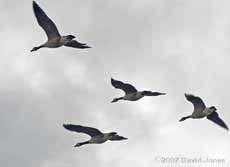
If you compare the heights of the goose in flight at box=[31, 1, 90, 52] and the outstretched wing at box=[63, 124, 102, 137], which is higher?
the goose in flight at box=[31, 1, 90, 52]

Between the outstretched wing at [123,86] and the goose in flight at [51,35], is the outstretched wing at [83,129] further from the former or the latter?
the goose in flight at [51,35]

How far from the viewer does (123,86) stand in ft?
283

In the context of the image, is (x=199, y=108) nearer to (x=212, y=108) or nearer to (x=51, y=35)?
(x=212, y=108)

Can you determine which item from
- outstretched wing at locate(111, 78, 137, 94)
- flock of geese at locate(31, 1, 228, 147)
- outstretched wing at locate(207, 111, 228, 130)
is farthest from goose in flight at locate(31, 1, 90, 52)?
outstretched wing at locate(207, 111, 228, 130)

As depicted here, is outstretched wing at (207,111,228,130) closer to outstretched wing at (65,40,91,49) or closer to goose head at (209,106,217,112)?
goose head at (209,106,217,112)

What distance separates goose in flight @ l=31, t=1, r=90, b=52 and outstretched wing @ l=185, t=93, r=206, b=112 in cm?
1224

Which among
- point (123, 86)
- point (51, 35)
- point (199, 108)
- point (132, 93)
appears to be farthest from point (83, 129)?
point (199, 108)

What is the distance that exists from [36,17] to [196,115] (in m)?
21.1

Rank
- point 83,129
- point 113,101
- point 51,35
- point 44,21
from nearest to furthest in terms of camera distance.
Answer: point 44,21
point 51,35
point 83,129
point 113,101

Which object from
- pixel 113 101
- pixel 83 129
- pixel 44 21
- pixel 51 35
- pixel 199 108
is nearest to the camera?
pixel 44 21

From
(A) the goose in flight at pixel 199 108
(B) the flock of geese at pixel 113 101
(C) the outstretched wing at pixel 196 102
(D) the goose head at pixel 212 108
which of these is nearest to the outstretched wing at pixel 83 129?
(B) the flock of geese at pixel 113 101

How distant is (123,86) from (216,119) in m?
12.4

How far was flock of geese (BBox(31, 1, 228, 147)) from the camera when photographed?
3133 inches

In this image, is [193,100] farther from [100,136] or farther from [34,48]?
[34,48]
